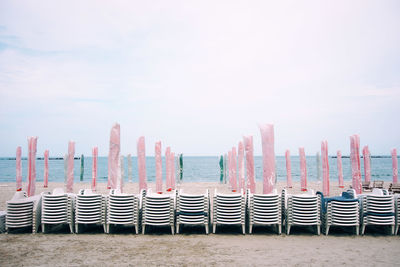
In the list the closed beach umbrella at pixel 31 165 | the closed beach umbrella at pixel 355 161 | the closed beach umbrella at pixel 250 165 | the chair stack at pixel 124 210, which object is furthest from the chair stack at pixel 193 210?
the closed beach umbrella at pixel 355 161

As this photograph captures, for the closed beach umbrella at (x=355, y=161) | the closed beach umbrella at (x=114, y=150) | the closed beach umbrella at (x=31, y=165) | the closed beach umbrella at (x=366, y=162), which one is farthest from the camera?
the closed beach umbrella at (x=366, y=162)

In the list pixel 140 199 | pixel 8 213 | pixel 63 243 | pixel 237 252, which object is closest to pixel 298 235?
pixel 237 252

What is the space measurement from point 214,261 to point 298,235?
2356mm

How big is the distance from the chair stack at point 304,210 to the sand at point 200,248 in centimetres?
28

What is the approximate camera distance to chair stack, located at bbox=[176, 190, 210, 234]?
21.3 feet

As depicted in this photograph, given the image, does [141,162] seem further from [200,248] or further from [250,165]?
[200,248]

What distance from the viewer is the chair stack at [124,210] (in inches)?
257

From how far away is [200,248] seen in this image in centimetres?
567

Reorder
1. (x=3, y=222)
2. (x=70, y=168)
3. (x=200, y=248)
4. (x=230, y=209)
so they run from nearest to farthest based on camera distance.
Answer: (x=200, y=248) → (x=230, y=209) → (x=3, y=222) → (x=70, y=168)

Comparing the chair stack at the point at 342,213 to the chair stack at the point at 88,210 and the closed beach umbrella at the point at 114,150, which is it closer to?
the chair stack at the point at 88,210

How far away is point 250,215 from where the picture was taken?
659 centimetres

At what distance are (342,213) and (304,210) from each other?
718 millimetres

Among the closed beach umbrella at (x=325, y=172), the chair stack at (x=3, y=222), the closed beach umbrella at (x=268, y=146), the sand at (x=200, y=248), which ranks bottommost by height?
the sand at (x=200, y=248)

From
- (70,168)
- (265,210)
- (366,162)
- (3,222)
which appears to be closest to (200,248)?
(265,210)
